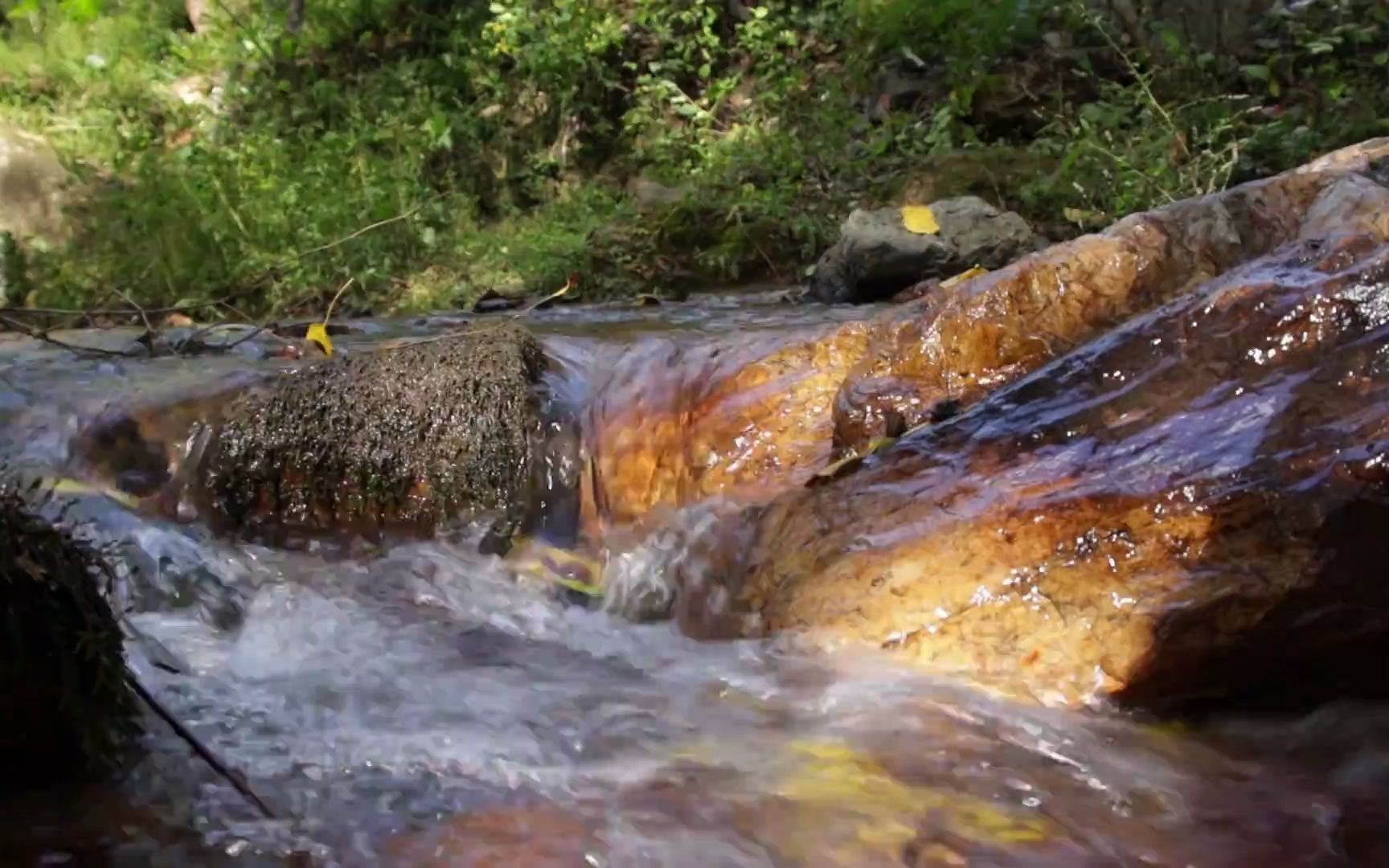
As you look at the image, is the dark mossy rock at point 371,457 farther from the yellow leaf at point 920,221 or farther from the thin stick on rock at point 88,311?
the yellow leaf at point 920,221

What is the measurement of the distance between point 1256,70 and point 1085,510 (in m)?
6.78

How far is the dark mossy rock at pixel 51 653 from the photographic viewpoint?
1832 mm

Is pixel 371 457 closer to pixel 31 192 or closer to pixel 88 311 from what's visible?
pixel 88 311

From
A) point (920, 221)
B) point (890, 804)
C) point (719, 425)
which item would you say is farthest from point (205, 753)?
point (920, 221)

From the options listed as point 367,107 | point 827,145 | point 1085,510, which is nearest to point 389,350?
point 1085,510

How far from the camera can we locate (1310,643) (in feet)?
7.74

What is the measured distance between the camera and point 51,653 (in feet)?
6.13

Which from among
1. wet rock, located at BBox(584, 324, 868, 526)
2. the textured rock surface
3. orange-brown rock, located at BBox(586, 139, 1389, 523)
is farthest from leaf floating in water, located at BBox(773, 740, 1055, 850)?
the textured rock surface

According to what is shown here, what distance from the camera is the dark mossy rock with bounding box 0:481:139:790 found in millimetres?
1832

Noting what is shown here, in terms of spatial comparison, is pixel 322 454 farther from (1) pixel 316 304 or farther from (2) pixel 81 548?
(1) pixel 316 304

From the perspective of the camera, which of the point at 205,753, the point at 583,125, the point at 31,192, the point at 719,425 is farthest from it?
the point at 583,125

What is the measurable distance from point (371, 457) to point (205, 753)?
215 centimetres

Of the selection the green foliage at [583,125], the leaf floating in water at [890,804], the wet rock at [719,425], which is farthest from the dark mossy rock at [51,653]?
the green foliage at [583,125]

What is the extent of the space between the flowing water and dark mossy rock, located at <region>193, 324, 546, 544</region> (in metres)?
0.54
